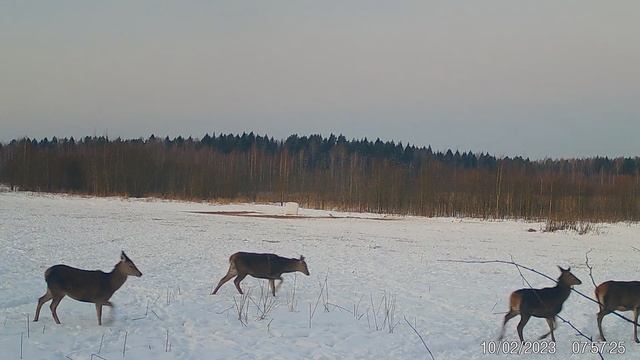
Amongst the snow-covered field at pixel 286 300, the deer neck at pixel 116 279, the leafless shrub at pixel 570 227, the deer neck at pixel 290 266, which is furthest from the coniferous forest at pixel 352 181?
the deer neck at pixel 116 279

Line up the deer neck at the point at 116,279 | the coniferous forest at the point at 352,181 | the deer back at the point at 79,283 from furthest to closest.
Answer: the coniferous forest at the point at 352,181 → the deer neck at the point at 116,279 → the deer back at the point at 79,283

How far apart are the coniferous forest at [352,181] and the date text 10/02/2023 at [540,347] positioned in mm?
40178

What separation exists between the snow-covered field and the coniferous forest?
1191 inches

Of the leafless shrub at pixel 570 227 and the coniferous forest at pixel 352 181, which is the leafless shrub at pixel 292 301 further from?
the coniferous forest at pixel 352 181

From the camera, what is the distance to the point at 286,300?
13.2 metres

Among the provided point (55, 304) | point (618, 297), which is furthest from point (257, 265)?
point (618, 297)

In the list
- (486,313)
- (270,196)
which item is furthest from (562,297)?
(270,196)

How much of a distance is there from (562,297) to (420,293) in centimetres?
541

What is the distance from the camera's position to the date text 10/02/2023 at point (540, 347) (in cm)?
944

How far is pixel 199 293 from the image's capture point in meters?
13.5

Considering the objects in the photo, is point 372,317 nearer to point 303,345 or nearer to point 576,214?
point 303,345

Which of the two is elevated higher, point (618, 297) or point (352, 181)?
point (352, 181)

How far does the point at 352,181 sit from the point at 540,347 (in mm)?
64659

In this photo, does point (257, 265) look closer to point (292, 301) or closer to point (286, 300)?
point (286, 300)
